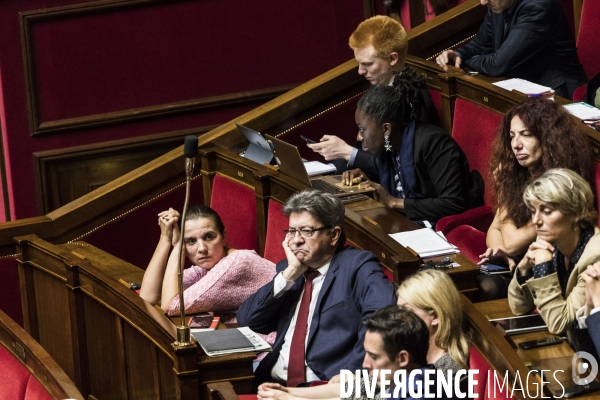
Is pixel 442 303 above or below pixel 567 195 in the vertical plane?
below

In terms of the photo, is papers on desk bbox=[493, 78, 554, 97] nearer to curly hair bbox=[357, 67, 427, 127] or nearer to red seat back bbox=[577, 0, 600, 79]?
curly hair bbox=[357, 67, 427, 127]

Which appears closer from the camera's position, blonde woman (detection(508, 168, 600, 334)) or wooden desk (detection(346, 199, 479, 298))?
blonde woman (detection(508, 168, 600, 334))

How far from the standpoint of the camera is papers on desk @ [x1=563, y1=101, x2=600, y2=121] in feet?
8.89

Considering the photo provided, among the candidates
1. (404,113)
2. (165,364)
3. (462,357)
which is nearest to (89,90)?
(404,113)

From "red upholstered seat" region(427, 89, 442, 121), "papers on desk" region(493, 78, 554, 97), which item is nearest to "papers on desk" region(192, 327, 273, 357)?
"papers on desk" region(493, 78, 554, 97)

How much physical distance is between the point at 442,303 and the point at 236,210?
4.31 ft

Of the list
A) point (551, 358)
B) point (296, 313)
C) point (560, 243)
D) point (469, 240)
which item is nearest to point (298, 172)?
point (469, 240)

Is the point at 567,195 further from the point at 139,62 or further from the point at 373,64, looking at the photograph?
the point at 139,62

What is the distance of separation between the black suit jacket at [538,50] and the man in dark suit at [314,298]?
106cm

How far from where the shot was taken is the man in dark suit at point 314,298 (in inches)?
91.4

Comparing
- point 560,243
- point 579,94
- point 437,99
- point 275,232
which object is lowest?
point 560,243

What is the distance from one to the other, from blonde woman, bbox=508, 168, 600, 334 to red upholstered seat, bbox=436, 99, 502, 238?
0.68m

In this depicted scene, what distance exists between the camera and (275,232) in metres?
2.91

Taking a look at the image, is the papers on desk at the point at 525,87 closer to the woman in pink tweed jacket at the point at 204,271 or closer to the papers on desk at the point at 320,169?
the papers on desk at the point at 320,169
